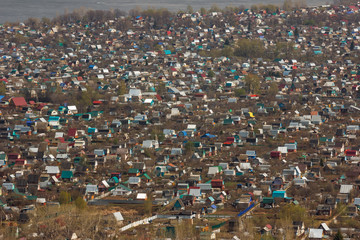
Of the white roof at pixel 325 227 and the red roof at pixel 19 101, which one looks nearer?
the white roof at pixel 325 227

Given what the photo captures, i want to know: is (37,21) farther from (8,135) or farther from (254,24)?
(8,135)

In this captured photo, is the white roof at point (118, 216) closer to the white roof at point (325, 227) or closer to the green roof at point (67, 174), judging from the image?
the green roof at point (67, 174)

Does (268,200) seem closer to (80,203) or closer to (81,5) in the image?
(80,203)

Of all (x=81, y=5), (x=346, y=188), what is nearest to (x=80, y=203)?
(x=346, y=188)

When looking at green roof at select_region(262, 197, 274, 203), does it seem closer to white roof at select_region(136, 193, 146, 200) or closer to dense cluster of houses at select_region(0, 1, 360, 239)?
dense cluster of houses at select_region(0, 1, 360, 239)

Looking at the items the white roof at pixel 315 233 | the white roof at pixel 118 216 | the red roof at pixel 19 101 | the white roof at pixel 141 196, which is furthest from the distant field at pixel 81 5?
the white roof at pixel 315 233

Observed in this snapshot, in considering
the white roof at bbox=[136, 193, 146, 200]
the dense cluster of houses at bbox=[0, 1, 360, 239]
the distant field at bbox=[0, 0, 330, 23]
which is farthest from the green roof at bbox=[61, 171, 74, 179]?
the distant field at bbox=[0, 0, 330, 23]

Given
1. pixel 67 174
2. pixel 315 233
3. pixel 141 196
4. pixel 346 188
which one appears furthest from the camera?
pixel 67 174

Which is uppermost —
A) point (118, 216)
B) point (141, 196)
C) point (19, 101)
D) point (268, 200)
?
point (118, 216)
